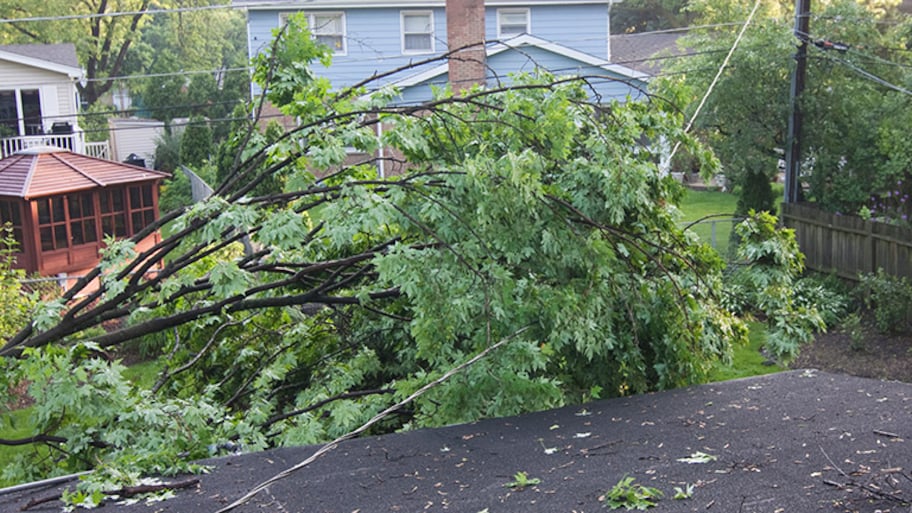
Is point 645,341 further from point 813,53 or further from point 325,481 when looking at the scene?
point 813,53

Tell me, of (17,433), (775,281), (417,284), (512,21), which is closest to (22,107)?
(512,21)

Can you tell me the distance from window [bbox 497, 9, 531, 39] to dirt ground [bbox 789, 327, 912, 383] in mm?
15176

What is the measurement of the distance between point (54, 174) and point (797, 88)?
1470cm

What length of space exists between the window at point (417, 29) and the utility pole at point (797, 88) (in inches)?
489

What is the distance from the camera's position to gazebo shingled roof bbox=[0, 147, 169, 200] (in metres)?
19.5

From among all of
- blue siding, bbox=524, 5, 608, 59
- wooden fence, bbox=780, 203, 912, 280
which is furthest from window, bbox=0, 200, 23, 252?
wooden fence, bbox=780, 203, 912, 280

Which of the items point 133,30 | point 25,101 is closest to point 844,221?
point 25,101

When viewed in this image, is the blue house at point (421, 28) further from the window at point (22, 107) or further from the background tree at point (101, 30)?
the background tree at point (101, 30)

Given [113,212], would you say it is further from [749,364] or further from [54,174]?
[749,364]

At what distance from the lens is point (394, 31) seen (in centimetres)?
2767

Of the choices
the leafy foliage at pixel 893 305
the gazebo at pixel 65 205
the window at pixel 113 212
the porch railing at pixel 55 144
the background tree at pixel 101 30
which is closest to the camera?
the leafy foliage at pixel 893 305

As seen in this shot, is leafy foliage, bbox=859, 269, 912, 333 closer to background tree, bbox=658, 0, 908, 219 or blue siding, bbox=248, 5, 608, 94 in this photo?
background tree, bbox=658, 0, 908, 219

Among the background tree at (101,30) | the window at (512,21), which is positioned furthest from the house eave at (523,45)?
the background tree at (101,30)

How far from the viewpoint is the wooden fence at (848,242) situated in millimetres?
15742
